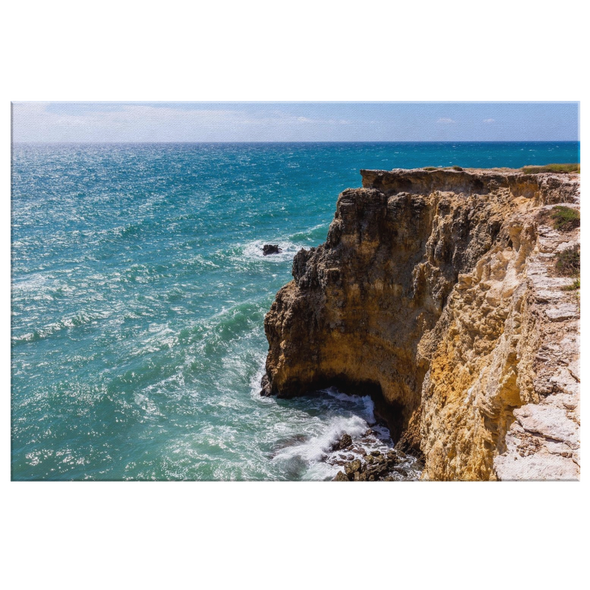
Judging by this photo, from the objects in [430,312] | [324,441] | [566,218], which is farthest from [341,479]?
[566,218]

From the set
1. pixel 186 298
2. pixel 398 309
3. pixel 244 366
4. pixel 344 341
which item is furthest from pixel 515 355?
pixel 186 298

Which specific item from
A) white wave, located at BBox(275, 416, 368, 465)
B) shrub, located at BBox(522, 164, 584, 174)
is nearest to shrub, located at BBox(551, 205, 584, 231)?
shrub, located at BBox(522, 164, 584, 174)

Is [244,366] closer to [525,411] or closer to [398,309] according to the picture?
[398,309]

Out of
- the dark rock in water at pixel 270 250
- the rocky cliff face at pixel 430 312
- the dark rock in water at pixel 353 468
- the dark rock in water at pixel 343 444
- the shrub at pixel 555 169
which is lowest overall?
the dark rock in water at pixel 353 468

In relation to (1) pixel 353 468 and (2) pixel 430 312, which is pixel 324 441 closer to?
(1) pixel 353 468

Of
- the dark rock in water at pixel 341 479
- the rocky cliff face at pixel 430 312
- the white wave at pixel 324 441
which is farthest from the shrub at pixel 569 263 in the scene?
the white wave at pixel 324 441

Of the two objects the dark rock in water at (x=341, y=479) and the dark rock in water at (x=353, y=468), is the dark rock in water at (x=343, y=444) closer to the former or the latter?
the dark rock in water at (x=353, y=468)
